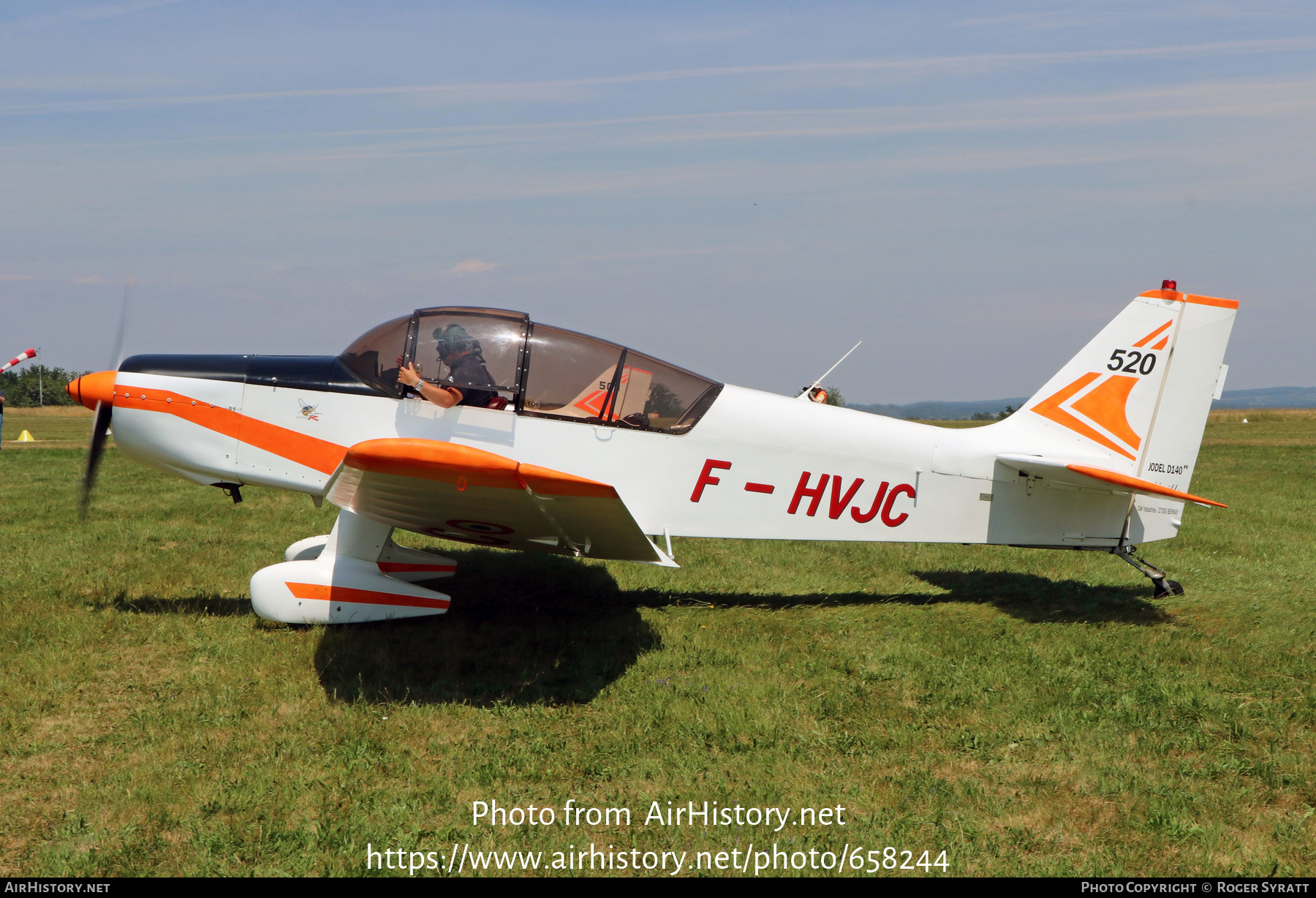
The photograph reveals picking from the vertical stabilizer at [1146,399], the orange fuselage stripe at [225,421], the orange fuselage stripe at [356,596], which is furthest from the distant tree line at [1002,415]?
the orange fuselage stripe at [225,421]

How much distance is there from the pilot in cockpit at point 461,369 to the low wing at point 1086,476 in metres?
3.95

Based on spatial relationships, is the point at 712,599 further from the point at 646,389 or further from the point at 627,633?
the point at 646,389

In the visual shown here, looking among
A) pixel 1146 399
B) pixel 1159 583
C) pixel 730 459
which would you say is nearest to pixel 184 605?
pixel 730 459

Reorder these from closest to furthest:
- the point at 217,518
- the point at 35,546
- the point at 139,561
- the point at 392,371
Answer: the point at 392,371 → the point at 139,561 → the point at 35,546 → the point at 217,518

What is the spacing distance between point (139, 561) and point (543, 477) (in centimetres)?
562

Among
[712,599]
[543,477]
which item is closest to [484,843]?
[543,477]

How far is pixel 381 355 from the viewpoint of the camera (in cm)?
580

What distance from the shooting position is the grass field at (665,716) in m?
3.49

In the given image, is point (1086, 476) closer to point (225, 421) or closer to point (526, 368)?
point (526, 368)

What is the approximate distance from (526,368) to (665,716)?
2506 millimetres

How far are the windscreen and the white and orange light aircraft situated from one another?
1 centimetres

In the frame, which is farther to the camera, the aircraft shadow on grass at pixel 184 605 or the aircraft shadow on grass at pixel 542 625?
the aircraft shadow on grass at pixel 184 605

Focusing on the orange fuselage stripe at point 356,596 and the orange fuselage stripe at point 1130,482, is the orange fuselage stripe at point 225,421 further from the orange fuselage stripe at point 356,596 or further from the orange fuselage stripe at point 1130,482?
the orange fuselage stripe at point 1130,482

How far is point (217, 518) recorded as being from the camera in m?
10.3
